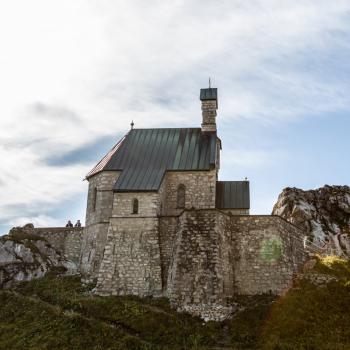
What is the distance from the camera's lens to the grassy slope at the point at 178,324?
25578mm

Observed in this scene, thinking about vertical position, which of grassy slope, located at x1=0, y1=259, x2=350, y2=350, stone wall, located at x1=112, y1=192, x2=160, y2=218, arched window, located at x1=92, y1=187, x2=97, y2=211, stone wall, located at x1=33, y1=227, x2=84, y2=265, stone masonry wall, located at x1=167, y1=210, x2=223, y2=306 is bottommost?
grassy slope, located at x1=0, y1=259, x2=350, y2=350

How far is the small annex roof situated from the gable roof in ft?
9.72

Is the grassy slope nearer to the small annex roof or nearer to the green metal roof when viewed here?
the small annex roof

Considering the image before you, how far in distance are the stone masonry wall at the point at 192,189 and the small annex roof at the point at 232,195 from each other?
1.75 metres

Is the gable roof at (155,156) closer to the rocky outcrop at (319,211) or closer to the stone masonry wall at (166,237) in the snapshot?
the stone masonry wall at (166,237)

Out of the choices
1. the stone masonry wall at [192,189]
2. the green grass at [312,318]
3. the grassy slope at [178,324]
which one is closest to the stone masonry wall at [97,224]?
the stone masonry wall at [192,189]

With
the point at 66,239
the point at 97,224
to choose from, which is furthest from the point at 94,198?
the point at 66,239

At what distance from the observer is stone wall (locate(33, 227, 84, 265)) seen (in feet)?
143

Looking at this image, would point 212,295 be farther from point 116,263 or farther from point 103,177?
point 103,177

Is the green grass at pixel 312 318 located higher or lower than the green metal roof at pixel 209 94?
lower

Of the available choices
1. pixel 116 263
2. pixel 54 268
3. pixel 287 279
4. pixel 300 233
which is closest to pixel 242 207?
pixel 300 233

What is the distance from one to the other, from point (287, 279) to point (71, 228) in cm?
2181

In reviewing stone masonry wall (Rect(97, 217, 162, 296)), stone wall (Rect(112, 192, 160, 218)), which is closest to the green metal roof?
stone wall (Rect(112, 192, 160, 218))

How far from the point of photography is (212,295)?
98.0 ft
